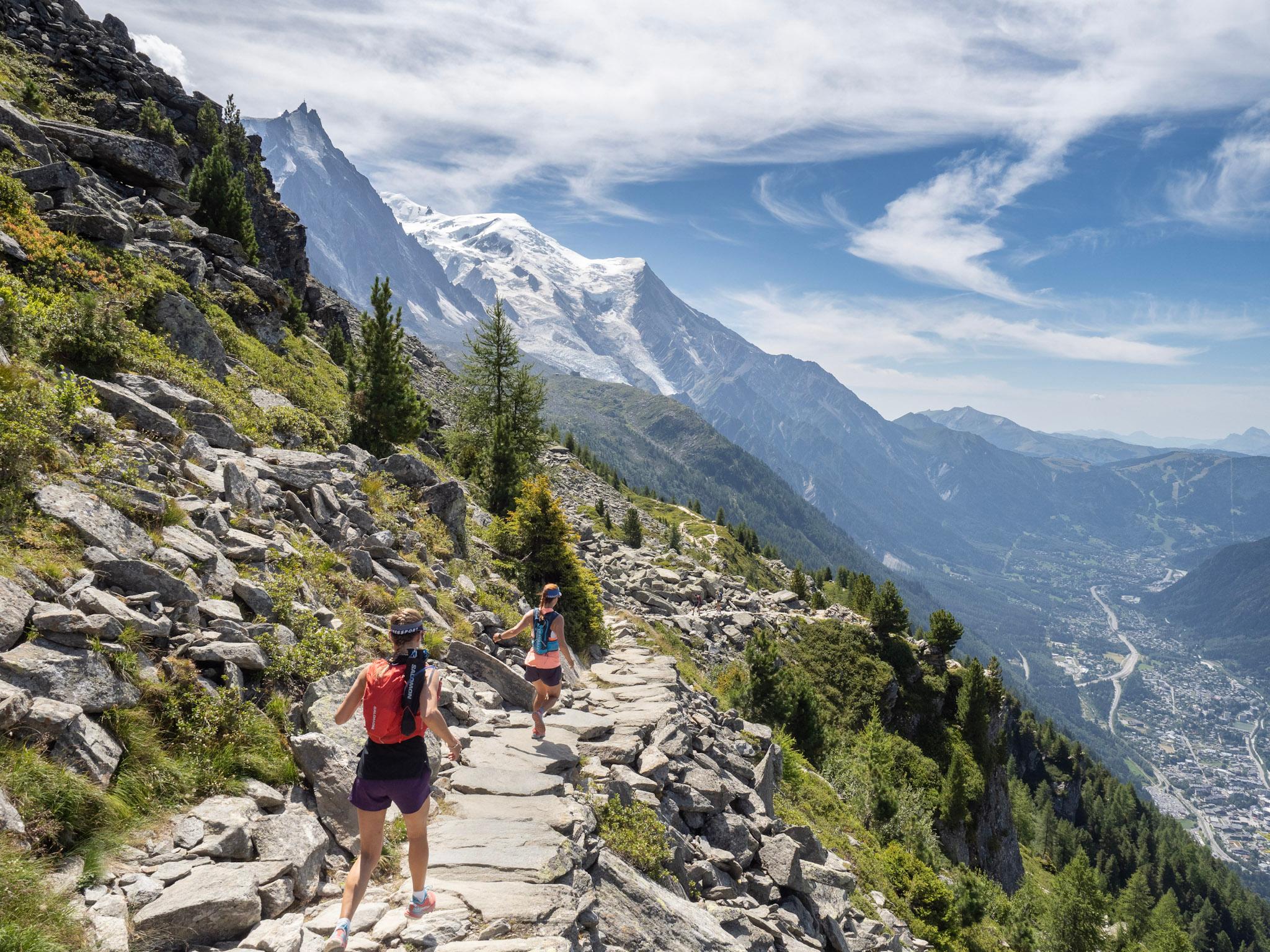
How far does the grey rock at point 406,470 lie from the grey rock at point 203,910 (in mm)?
18193

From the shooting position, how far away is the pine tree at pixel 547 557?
24.6 m

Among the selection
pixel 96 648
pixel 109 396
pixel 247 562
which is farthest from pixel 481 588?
pixel 96 648

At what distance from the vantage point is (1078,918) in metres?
52.9

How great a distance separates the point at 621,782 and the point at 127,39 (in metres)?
65.8

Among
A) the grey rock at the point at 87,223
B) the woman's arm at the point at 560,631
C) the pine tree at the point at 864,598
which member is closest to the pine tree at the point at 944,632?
the pine tree at the point at 864,598

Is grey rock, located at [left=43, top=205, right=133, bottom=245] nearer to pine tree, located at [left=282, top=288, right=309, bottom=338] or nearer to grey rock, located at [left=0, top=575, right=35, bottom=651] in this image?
grey rock, located at [left=0, top=575, right=35, bottom=651]

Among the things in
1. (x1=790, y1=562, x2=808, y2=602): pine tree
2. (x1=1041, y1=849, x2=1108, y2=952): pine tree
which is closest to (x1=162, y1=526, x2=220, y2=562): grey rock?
(x1=1041, y1=849, x2=1108, y2=952): pine tree

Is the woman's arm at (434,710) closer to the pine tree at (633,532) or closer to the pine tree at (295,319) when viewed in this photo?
the pine tree at (295,319)

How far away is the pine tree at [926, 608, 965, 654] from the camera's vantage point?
66.2 m

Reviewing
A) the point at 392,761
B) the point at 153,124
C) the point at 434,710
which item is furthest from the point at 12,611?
the point at 153,124

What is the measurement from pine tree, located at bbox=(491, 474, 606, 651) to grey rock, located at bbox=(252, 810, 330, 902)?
16.2 metres

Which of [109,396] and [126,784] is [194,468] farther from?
[126,784]

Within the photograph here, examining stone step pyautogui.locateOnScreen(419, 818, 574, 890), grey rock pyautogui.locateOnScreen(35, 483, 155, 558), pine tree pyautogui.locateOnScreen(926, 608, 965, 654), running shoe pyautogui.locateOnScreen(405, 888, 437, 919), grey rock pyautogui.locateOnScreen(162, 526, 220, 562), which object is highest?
grey rock pyautogui.locateOnScreen(35, 483, 155, 558)

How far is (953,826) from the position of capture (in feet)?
174
